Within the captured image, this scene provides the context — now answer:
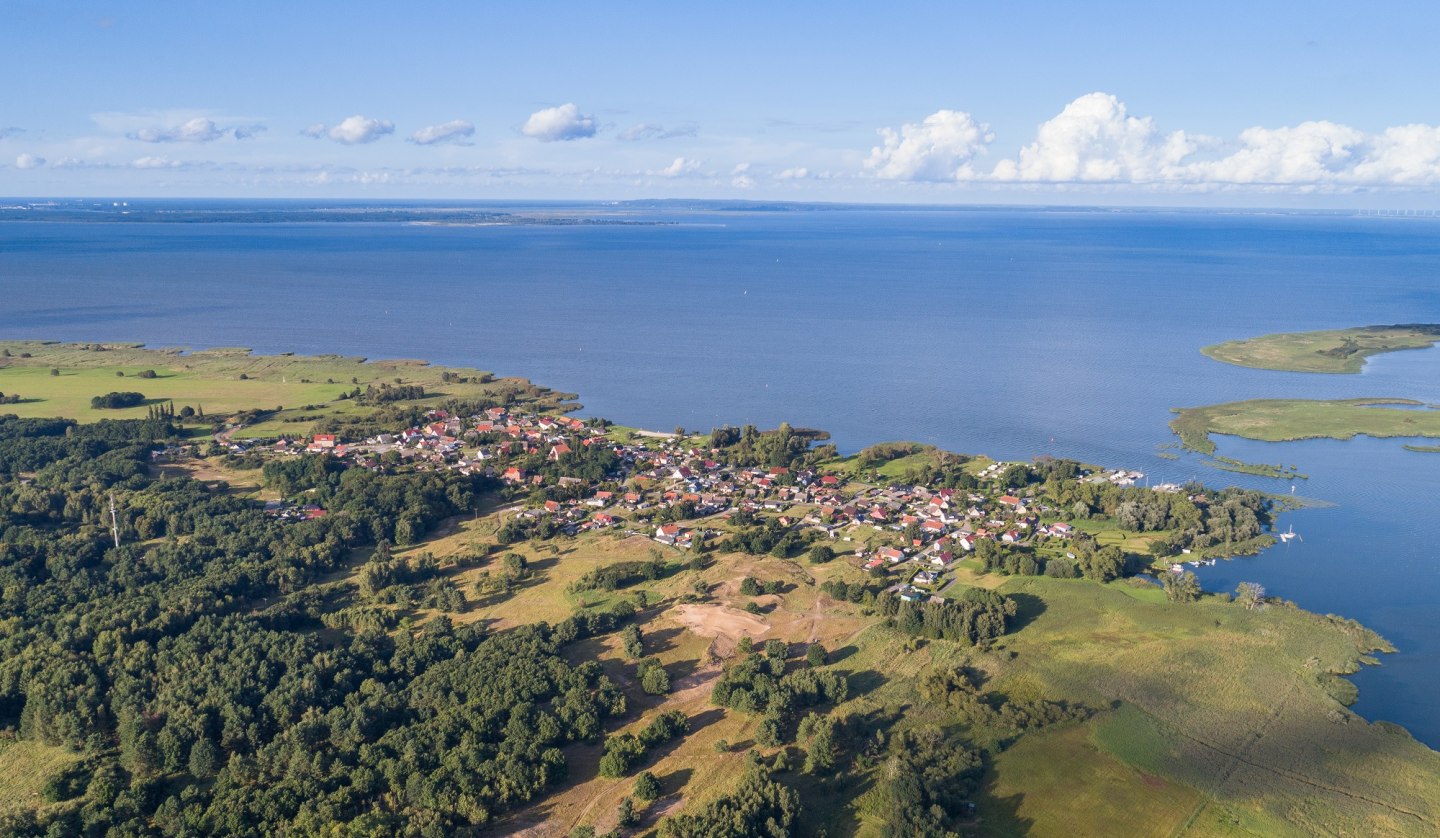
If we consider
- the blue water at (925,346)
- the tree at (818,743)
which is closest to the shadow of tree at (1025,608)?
the blue water at (925,346)

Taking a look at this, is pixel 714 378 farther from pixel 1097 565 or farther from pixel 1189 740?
pixel 1189 740

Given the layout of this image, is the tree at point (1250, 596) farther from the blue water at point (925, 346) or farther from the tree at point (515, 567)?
the tree at point (515, 567)

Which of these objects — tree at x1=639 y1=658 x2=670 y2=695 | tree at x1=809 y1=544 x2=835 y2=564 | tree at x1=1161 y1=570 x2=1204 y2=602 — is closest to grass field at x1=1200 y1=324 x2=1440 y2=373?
tree at x1=1161 y1=570 x2=1204 y2=602

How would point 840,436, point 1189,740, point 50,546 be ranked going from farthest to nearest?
1. point 840,436
2. point 50,546
3. point 1189,740

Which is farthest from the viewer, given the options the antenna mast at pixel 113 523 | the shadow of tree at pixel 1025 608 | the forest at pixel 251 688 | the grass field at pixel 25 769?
the antenna mast at pixel 113 523

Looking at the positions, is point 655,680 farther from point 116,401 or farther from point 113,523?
point 116,401

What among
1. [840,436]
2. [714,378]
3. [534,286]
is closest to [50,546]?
[840,436]
